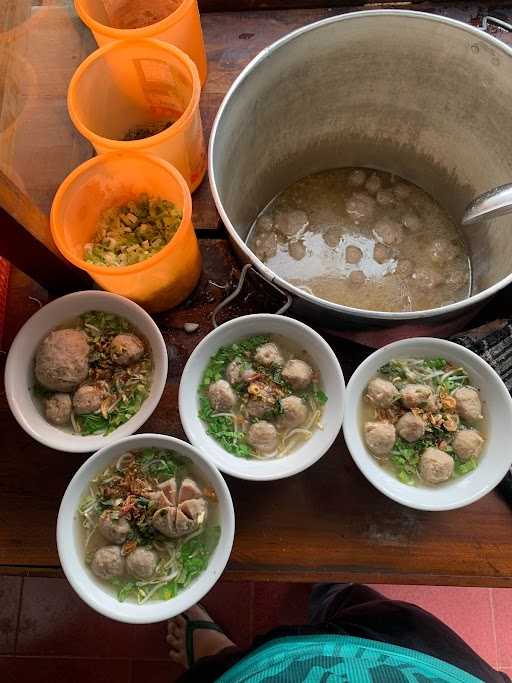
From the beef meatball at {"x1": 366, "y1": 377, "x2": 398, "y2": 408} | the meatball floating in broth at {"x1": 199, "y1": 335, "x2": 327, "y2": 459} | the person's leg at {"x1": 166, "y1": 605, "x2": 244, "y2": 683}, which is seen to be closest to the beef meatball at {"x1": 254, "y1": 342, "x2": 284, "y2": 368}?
the meatball floating in broth at {"x1": 199, "y1": 335, "x2": 327, "y2": 459}

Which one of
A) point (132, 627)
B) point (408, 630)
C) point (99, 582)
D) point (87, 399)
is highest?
point (87, 399)

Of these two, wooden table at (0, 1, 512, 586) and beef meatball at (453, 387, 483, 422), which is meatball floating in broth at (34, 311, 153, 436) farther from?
beef meatball at (453, 387, 483, 422)

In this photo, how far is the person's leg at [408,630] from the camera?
832 mm

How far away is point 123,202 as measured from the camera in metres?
0.78

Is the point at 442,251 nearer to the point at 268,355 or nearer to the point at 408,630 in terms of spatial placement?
the point at 268,355

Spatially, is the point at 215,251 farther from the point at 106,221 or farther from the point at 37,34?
the point at 37,34

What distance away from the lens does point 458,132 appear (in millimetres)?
892

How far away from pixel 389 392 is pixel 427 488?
0.11 metres

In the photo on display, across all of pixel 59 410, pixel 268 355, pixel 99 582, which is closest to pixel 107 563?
pixel 99 582

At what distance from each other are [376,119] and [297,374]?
47cm

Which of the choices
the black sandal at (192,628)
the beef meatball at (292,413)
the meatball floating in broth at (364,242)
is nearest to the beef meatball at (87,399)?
the beef meatball at (292,413)

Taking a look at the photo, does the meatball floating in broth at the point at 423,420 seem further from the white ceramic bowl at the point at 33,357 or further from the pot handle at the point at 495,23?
the pot handle at the point at 495,23

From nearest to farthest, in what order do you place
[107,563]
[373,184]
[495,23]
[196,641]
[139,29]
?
1. [107,563]
2. [139,29]
3. [495,23]
4. [373,184]
5. [196,641]


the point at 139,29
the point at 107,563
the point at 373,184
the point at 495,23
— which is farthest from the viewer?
the point at 373,184
